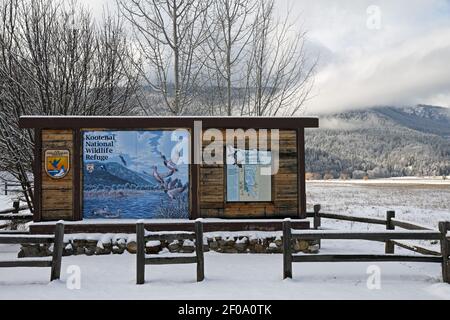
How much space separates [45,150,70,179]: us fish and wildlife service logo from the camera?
11469 millimetres

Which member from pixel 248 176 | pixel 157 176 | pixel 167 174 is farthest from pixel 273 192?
pixel 157 176

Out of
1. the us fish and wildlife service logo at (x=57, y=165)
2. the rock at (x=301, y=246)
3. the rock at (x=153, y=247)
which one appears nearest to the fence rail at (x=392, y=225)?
the rock at (x=301, y=246)

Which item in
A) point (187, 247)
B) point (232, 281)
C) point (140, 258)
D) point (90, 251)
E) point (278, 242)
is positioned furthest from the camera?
point (278, 242)

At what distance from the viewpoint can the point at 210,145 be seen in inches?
460

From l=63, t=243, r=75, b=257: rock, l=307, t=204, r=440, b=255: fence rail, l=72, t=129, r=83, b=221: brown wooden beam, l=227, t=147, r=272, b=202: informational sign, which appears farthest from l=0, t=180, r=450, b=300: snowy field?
l=227, t=147, r=272, b=202: informational sign

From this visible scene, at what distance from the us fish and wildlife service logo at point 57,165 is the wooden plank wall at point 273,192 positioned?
11.8 ft

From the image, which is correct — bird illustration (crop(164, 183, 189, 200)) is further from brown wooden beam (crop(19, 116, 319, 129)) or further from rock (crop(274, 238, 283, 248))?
rock (crop(274, 238, 283, 248))

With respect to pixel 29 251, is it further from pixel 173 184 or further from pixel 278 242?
pixel 278 242

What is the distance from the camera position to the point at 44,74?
15.6 m

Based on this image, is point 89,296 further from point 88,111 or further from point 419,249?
point 88,111

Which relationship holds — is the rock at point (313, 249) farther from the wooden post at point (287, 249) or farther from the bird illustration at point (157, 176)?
the bird illustration at point (157, 176)

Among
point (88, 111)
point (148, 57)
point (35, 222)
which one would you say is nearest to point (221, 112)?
A: point (148, 57)

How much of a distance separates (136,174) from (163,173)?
28.4 inches

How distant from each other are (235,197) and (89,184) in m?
3.90
